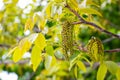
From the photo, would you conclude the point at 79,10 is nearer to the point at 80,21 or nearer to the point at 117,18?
the point at 80,21

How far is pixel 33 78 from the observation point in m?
2.69

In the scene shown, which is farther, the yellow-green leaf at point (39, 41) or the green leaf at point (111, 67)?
the green leaf at point (111, 67)

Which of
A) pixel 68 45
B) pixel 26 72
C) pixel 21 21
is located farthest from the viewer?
pixel 26 72

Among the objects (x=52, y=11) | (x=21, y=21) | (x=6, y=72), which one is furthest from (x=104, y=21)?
(x=52, y=11)

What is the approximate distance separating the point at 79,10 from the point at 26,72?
1.75 meters

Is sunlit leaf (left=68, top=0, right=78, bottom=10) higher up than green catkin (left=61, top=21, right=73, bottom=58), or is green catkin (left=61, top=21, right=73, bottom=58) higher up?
sunlit leaf (left=68, top=0, right=78, bottom=10)

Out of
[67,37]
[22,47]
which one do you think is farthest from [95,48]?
[22,47]

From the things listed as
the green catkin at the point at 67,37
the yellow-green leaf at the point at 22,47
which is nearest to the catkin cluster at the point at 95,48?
the green catkin at the point at 67,37

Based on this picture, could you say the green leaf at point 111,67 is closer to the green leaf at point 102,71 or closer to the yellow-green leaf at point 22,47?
the green leaf at point 102,71

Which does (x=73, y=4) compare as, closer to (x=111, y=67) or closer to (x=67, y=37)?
(x=67, y=37)

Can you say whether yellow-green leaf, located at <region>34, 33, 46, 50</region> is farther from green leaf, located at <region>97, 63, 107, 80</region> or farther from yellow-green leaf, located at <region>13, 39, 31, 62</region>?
green leaf, located at <region>97, 63, 107, 80</region>

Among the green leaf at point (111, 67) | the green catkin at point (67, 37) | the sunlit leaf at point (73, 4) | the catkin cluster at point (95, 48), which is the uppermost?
the sunlit leaf at point (73, 4)

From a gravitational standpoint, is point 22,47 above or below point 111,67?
above

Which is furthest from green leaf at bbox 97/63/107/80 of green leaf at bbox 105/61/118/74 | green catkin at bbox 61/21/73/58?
green catkin at bbox 61/21/73/58
